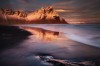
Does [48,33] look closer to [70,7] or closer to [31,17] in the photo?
[31,17]

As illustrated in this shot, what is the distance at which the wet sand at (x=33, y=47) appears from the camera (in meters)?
2.00

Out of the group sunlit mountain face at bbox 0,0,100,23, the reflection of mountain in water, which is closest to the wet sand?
the reflection of mountain in water

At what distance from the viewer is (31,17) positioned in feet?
7.13

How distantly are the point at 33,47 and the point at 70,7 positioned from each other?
2.46ft

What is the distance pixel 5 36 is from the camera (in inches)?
82.7

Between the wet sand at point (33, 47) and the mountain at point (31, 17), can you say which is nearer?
the wet sand at point (33, 47)

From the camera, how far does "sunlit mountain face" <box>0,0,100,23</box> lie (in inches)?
84.7

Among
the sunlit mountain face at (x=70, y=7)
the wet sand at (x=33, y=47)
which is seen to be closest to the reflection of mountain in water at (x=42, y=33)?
the wet sand at (x=33, y=47)

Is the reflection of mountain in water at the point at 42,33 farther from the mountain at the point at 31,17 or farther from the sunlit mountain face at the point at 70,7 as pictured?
the sunlit mountain face at the point at 70,7

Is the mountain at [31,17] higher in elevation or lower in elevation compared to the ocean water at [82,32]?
higher

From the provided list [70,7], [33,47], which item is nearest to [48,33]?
A: [33,47]

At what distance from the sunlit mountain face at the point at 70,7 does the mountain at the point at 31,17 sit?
2.2 inches

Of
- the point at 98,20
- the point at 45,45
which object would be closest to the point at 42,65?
the point at 45,45

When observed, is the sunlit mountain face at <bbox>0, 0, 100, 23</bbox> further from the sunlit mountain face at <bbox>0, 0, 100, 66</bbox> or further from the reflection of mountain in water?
the reflection of mountain in water
